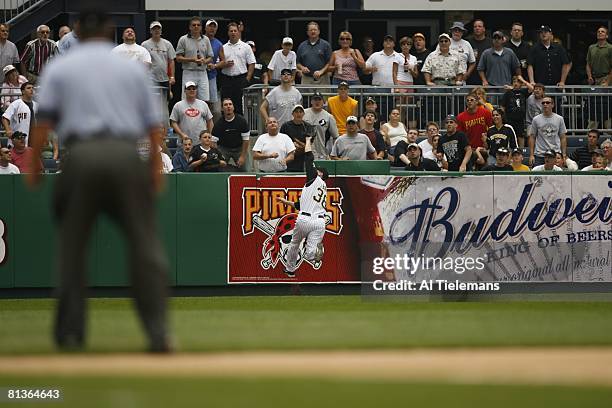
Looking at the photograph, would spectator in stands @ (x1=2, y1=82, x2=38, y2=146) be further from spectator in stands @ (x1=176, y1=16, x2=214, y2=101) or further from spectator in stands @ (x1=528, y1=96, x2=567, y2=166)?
spectator in stands @ (x1=528, y1=96, x2=567, y2=166)

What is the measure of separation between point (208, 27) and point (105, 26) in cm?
1702

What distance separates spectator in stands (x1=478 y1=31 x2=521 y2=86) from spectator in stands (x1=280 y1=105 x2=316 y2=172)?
4.55 meters

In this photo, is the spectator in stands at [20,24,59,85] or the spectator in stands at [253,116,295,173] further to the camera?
the spectator in stands at [20,24,59,85]

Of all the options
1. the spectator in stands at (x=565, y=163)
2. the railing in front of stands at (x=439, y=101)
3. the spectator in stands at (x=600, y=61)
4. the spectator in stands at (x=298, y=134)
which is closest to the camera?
the spectator in stands at (x=298, y=134)

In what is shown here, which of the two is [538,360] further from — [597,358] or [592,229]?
[592,229]

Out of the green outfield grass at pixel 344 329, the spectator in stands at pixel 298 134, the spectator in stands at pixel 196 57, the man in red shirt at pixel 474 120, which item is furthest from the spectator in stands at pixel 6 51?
the green outfield grass at pixel 344 329

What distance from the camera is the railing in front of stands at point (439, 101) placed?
24.2 meters

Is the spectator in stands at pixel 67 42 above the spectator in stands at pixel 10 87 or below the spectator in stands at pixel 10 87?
above

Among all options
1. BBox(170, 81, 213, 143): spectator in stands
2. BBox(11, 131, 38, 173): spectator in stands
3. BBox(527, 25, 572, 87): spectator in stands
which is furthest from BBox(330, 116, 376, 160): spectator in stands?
BBox(11, 131, 38, 173): spectator in stands

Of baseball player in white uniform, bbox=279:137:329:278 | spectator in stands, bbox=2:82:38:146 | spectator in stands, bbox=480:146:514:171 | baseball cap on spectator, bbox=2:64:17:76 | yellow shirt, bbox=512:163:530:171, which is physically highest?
baseball cap on spectator, bbox=2:64:17:76

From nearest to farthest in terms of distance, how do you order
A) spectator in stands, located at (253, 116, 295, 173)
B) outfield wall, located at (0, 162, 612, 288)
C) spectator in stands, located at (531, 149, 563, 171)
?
outfield wall, located at (0, 162, 612, 288) < spectator in stands, located at (253, 116, 295, 173) < spectator in stands, located at (531, 149, 563, 171)

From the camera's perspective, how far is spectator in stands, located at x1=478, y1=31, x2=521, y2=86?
2517 cm

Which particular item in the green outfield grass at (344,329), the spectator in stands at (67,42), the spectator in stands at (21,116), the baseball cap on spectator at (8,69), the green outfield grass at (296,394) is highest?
the spectator in stands at (67,42)

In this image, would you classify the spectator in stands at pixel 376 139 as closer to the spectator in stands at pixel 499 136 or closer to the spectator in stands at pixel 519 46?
the spectator in stands at pixel 499 136
